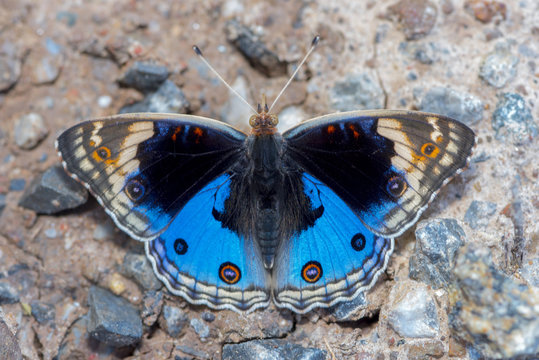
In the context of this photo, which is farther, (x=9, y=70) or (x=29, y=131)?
(x=9, y=70)

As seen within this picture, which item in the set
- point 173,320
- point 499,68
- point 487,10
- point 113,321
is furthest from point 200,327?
point 487,10

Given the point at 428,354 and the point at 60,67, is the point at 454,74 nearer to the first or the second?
the point at 428,354

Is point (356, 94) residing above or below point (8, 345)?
above

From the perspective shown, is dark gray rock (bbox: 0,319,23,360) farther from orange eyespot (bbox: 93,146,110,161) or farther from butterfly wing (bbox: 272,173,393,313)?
butterfly wing (bbox: 272,173,393,313)

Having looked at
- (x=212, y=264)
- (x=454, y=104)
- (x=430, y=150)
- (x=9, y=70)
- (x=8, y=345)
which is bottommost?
(x=8, y=345)

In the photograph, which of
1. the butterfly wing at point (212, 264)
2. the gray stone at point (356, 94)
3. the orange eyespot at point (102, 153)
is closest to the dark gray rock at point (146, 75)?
the orange eyespot at point (102, 153)

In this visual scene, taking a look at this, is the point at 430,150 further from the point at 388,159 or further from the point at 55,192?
the point at 55,192
